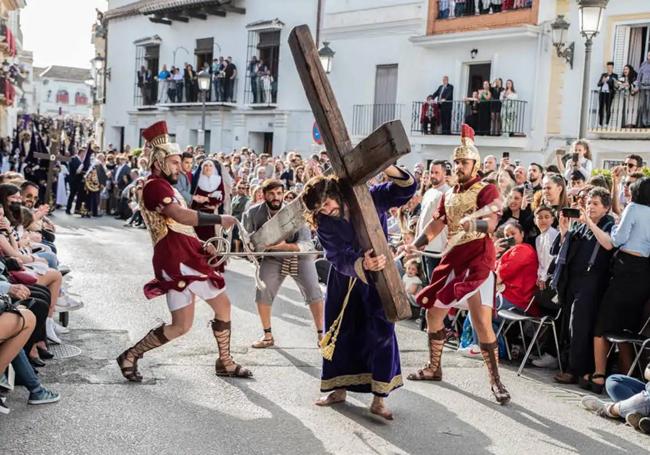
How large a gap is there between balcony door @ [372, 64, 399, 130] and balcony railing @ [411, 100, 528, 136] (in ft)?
3.45

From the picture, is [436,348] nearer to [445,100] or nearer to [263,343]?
[263,343]

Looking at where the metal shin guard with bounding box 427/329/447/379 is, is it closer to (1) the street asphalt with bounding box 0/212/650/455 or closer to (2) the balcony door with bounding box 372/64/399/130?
(1) the street asphalt with bounding box 0/212/650/455

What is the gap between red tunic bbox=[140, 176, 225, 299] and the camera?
6652mm

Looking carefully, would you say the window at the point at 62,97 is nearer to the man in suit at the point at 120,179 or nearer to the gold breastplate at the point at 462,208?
the man in suit at the point at 120,179

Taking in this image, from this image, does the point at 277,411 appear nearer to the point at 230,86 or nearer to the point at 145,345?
the point at 145,345

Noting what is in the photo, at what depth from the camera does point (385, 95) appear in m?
24.3

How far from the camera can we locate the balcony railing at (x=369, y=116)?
24.1 m

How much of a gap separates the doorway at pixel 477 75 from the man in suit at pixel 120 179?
9.40 m

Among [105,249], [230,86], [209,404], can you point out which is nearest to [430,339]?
[209,404]

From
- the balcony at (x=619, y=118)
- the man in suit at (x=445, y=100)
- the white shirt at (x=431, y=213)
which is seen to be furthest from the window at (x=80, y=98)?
the white shirt at (x=431, y=213)

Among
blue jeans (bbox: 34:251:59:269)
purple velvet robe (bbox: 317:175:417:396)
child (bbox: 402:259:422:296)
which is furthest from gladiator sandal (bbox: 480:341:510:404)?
blue jeans (bbox: 34:251:59:269)

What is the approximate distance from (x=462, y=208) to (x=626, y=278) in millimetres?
1651

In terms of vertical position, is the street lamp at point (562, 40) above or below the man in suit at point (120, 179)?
above

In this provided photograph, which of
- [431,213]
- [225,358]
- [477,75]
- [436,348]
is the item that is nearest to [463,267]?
[436,348]
